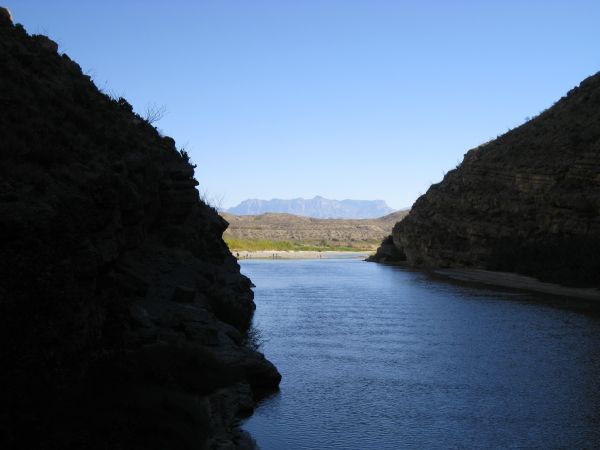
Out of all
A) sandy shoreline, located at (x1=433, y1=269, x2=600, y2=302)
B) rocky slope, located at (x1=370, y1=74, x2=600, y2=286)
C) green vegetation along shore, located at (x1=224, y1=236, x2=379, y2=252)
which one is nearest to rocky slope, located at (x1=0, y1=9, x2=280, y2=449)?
sandy shoreline, located at (x1=433, y1=269, x2=600, y2=302)

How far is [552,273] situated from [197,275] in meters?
33.6

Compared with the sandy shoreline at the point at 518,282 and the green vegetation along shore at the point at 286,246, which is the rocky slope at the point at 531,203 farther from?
the green vegetation along shore at the point at 286,246

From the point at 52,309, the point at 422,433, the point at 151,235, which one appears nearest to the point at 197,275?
the point at 151,235

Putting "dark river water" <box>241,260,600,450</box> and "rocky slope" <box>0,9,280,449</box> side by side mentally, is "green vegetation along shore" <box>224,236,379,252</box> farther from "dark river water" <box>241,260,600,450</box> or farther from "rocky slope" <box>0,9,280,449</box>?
"rocky slope" <box>0,9,280,449</box>

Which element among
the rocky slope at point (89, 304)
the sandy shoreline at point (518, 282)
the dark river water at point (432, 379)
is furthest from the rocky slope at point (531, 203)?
the rocky slope at point (89, 304)

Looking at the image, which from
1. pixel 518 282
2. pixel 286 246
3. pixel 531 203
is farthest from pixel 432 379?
pixel 286 246

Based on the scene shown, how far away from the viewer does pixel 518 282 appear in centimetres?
4753

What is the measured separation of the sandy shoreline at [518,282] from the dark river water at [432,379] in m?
8.31

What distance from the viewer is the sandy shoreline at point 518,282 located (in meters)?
38.7

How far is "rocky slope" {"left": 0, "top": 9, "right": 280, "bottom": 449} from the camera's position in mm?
7586

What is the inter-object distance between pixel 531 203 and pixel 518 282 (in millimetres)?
11692

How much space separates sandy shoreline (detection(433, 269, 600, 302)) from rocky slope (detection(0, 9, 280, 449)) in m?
27.9

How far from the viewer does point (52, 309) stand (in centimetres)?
819

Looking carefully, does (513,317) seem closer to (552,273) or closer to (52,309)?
(552,273)
